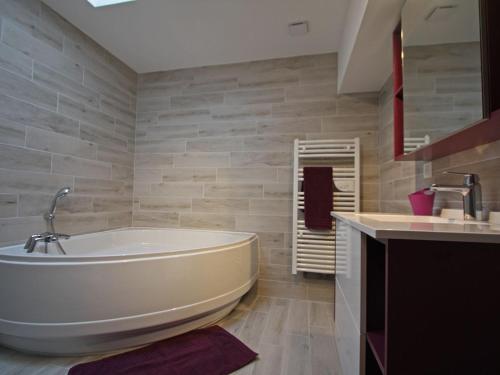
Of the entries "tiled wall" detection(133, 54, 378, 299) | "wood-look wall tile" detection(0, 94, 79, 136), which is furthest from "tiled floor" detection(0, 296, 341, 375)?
"wood-look wall tile" detection(0, 94, 79, 136)

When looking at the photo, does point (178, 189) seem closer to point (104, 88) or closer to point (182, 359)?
point (104, 88)

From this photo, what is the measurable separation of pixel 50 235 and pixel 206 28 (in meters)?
1.99

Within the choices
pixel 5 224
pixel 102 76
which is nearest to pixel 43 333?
pixel 5 224

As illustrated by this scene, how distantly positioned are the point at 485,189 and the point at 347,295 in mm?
733

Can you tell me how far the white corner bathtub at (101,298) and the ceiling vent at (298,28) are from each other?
184 cm

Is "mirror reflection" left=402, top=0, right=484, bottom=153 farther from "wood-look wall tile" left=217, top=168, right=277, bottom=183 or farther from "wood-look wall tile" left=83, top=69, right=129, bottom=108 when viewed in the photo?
"wood-look wall tile" left=83, top=69, right=129, bottom=108

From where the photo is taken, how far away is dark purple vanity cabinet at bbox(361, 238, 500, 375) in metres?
0.60

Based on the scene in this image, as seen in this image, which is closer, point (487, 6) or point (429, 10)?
point (487, 6)

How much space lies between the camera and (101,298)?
→ 1348mm

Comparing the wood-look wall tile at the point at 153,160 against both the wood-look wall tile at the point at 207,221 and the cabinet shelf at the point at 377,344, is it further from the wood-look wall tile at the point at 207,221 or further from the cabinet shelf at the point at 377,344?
the cabinet shelf at the point at 377,344

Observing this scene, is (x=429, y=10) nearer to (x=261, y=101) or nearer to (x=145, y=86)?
(x=261, y=101)

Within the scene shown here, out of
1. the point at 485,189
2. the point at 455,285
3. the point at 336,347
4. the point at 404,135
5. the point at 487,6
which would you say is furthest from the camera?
the point at 336,347

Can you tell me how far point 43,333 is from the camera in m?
1.31

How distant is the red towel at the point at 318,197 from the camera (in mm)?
2136
